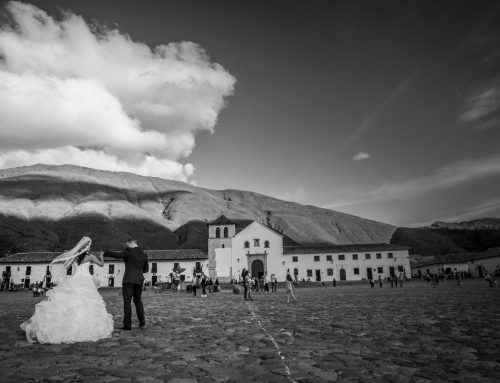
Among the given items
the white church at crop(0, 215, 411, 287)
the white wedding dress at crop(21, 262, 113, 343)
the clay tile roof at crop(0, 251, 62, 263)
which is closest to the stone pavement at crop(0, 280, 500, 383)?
the white wedding dress at crop(21, 262, 113, 343)

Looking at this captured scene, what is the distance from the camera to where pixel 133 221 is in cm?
13562

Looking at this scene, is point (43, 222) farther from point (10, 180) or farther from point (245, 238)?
point (245, 238)

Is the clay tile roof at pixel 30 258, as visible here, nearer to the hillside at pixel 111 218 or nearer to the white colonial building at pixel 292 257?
the hillside at pixel 111 218

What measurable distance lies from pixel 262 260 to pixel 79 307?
59306 mm

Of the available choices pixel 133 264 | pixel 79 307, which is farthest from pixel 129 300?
pixel 79 307

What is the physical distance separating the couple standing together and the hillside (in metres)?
102

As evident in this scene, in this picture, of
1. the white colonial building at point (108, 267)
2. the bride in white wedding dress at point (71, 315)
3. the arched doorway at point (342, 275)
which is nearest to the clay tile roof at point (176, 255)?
the white colonial building at point (108, 267)

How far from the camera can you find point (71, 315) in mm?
6961

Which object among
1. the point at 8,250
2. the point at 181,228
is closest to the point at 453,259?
the point at 181,228

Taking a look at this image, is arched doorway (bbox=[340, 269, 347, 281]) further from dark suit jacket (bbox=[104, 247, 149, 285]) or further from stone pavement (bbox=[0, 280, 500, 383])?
dark suit jacket (bbox=[104, 247, 149, 285])

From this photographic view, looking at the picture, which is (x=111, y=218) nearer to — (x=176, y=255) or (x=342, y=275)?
(x=176, y=255)

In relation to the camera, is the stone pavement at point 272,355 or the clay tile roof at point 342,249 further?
the clay tile roof at point 342,249

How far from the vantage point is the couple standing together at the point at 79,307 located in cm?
674

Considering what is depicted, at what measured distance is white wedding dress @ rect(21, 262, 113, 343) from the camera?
6.69m
